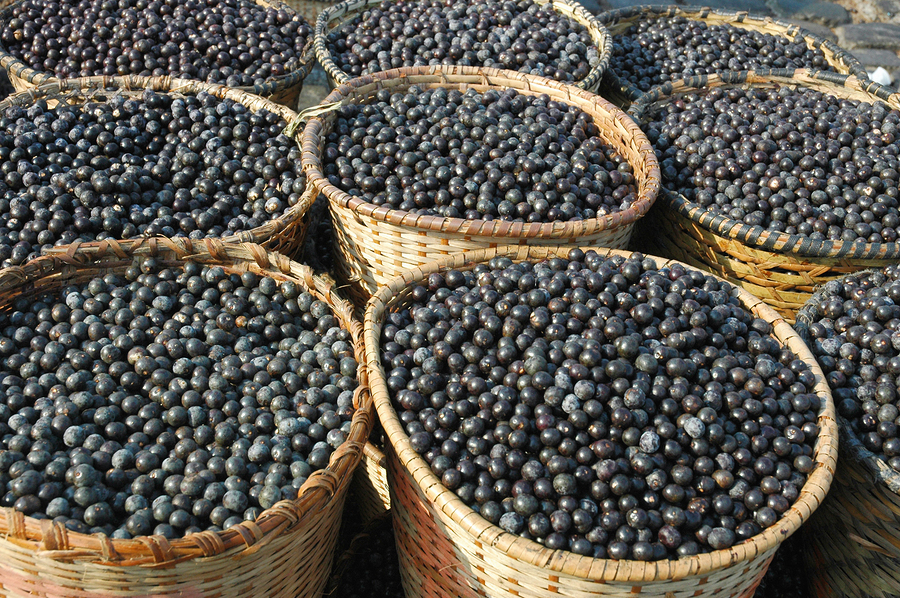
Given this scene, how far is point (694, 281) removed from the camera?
2.52 m

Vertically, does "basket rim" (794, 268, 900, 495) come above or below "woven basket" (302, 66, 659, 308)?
below

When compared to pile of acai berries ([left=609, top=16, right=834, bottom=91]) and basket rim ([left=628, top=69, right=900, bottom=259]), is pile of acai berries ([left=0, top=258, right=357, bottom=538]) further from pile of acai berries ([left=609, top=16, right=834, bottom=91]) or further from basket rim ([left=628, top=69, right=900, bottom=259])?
pile of acai berries ([left=609, top=16, right=834, bottom=91])

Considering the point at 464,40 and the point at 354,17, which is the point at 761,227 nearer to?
the point at 464,40

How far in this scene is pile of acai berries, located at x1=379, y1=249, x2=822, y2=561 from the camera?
1.85 m

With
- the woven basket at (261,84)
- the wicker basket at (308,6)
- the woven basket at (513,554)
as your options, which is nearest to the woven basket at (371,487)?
the woven basket at (513,554)

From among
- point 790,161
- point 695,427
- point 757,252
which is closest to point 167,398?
point 695,427

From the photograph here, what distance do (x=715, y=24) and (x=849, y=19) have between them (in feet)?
12.2

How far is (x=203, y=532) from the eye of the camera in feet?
5.38

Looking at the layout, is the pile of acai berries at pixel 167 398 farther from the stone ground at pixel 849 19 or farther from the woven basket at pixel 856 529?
the stone ground at pixel 849 19

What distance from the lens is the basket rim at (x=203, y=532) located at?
1.58 meters

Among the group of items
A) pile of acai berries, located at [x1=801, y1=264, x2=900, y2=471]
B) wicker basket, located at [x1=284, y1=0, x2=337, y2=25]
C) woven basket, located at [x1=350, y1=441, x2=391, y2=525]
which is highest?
wicker basket, located at [x1=284, y1=0, x2=337, y2=25]

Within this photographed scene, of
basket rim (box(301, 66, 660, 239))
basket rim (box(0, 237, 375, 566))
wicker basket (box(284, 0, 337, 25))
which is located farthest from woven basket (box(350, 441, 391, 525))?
wicker basket (box(284, 0, 337, 25))

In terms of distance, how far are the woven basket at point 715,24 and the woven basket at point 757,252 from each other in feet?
4.27

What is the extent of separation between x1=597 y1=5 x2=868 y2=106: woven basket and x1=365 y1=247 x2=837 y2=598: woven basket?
8.33 ft
